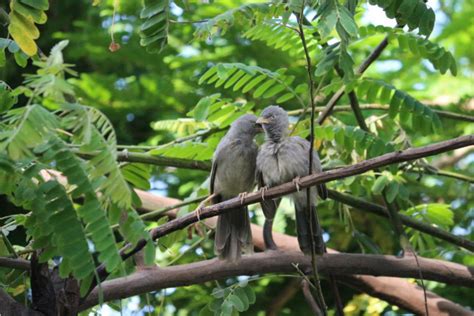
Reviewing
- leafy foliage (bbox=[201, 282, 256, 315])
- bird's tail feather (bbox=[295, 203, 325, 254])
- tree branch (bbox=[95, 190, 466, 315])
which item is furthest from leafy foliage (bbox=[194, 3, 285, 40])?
tree branch (bbox=[95, 190, 466, 315])

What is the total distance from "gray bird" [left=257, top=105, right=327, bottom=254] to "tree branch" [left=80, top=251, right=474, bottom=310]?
155mm

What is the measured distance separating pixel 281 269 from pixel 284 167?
71 centimetres

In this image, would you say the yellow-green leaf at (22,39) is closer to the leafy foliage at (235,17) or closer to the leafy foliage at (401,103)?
the leafy foliage at (235,17)

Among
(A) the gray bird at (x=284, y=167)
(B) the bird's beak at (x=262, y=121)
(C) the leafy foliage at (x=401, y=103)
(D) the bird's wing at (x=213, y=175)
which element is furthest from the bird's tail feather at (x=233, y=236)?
(C) the leafy foliage at (x=401, y=103)

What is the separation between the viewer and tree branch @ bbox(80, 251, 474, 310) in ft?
17.1

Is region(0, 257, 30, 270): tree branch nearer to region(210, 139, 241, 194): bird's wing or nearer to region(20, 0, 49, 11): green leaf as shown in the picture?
region(20, 0, 49, 11): green leaf

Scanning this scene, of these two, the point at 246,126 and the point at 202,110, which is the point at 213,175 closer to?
the point at 246,126

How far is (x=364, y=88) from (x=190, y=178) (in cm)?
254

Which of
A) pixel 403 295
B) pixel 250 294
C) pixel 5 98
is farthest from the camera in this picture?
pixel 403 295

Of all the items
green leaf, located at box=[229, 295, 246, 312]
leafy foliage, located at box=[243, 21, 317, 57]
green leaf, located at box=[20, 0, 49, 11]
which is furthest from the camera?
leafy foliage, located at box=[243, 21, 317, 57]

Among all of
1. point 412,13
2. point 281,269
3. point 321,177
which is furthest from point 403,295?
point 412,13

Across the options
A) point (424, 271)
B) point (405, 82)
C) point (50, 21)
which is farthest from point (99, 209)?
point (50, 21)

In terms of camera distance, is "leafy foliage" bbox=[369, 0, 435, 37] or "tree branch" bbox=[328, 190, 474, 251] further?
"tree branch" bbox=[328, 190, 474, 251]

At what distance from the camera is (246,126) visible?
6.17 m
